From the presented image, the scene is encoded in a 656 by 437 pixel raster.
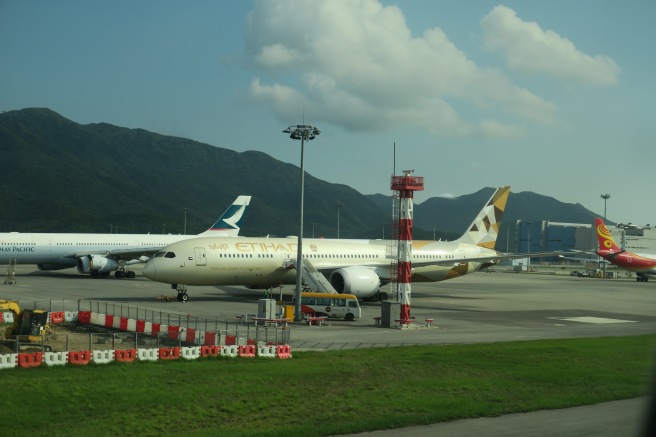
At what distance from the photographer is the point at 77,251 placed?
92188mm

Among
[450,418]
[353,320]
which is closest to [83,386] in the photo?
[450,418]

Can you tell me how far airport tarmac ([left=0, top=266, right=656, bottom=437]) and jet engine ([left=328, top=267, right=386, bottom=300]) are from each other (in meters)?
1.66

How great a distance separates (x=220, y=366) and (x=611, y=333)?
2493cm

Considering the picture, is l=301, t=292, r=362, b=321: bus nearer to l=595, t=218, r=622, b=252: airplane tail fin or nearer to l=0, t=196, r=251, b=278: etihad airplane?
l=0, t=196, r=251, b=278: etihad airplane

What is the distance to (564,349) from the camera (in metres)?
34.6

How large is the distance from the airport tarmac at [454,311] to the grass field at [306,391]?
184cm

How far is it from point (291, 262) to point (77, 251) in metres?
39.9

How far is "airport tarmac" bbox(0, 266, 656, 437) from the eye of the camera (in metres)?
38.1

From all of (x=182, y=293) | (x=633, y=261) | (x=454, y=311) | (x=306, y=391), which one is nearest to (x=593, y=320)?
(x=454, y=311)

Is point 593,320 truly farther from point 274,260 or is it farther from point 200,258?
point 200,258

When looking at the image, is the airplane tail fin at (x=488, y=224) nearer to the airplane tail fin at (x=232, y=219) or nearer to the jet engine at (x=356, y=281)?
the jet engine at (x=356, y=281)

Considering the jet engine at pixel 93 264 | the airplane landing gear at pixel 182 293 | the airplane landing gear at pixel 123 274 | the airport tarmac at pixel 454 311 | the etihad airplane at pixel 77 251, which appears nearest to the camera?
the airport tarmac at pixel 454 311

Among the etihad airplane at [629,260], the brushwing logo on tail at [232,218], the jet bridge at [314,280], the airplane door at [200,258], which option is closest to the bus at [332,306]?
the jet bridge at [314,280]

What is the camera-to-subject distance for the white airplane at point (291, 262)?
191 feet
